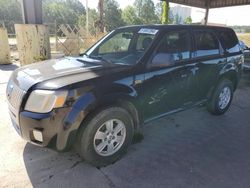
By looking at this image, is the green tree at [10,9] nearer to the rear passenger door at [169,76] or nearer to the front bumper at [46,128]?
the rear passenger door at [169,76]

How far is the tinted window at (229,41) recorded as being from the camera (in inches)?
183

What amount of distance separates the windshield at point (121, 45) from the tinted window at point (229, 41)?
165cm

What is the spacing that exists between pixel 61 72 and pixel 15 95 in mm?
613

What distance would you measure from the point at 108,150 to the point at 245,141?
2.28 meters

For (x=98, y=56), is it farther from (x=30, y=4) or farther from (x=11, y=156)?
(x=30, y=4)

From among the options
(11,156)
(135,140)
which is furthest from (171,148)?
(11,156)

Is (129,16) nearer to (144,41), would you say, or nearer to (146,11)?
(146,11)

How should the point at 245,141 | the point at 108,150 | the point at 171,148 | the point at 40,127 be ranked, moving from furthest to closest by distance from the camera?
the point at 245,141, the point at 171,148, the point at 108,150, the point at 40,127

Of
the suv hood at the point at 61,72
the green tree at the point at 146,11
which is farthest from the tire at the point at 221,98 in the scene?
the green tree at the point at 146,11

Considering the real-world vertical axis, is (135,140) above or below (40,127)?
below

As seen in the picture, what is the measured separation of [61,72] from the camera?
3057 millimetres

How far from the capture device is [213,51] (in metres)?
4.40

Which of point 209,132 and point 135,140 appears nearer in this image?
point 135,140

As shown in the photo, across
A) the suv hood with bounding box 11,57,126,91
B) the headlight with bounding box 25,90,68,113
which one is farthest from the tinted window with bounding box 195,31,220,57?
the headlight with bounding box 25,90,68,113
